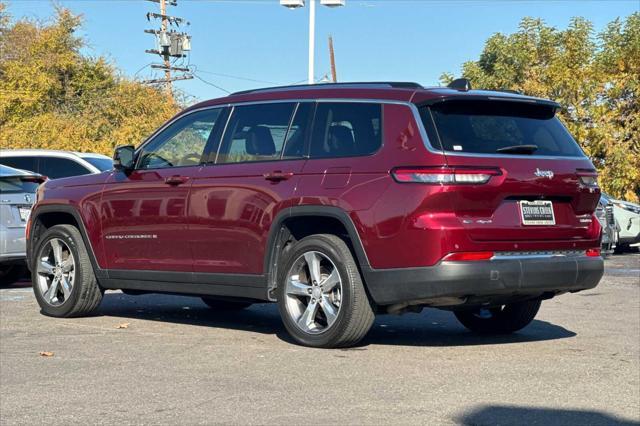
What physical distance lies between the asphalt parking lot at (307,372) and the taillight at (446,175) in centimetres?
123

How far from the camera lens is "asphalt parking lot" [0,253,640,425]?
18.8 ft

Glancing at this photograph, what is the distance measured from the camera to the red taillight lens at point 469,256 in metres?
7.17

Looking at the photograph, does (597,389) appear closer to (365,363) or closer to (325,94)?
(365,363)

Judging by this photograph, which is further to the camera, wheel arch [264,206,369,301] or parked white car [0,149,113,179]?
parked white car [0,149,113,179]

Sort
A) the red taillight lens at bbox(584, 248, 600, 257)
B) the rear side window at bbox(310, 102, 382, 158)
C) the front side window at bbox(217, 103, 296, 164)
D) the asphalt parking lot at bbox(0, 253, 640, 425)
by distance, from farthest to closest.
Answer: the front side window at bbox(217, 103, 296, 164) → the red taillight lens at bbox(584, 248, 600, 257) → the rear side window at bbox(310, 102, 382, 158) → the asphalt parking lot at bbox(0, 253, 640, 425)

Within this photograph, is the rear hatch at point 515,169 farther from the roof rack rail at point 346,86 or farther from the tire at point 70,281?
the tire at point 70,281

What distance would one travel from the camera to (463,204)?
23.6 ft

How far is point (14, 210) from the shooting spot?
1251cm


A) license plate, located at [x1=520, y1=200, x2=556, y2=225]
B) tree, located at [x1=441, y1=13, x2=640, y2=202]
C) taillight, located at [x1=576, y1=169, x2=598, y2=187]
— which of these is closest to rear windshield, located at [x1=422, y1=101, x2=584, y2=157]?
taillight, located at [x1=576, y1=169, x2=598, y2=187]

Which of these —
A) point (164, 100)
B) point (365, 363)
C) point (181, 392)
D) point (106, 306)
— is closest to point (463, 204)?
point (365, 363)

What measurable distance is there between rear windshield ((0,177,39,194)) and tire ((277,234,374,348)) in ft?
18.8

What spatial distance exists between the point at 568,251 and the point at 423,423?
2.77 metres

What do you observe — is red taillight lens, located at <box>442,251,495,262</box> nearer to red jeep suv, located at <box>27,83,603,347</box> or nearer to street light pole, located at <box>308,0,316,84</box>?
red jeep suv, located at <box>27,83,603,347</box>

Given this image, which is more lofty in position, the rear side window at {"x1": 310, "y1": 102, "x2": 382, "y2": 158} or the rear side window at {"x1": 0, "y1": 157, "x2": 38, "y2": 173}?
the rear side window at {"x1": 310, "y1": 102, "x2": 382, "y2": 158}
